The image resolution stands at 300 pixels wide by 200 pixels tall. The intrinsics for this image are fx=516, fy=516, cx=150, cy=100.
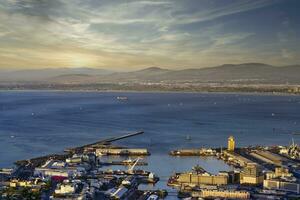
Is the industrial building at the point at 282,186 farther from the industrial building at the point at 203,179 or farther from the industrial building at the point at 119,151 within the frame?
the industrial building at the point at 119,151

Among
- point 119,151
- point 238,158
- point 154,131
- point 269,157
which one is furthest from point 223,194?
point 154,131

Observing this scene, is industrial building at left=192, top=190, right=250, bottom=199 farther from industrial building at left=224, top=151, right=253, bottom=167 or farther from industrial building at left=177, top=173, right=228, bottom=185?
industrial building at left=224, top=151, right=253, bottom=167

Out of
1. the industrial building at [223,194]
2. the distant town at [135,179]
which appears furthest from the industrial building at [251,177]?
the industrial building at [223,194]

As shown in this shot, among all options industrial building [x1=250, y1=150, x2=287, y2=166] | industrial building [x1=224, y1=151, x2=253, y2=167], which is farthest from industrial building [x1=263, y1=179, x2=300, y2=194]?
industrial building [x1=250, y1=150, x2=287, y2=166]

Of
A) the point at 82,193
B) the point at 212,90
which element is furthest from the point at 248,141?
the point at 212,90

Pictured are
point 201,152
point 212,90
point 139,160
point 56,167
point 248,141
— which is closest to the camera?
point 56,167

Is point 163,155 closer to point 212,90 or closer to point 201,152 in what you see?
point 201,152

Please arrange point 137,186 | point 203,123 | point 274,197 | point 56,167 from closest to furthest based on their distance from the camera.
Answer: point 274,197
point 137,186
point 56,167
point 203,123

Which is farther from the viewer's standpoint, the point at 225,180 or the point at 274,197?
the point at 225,180
